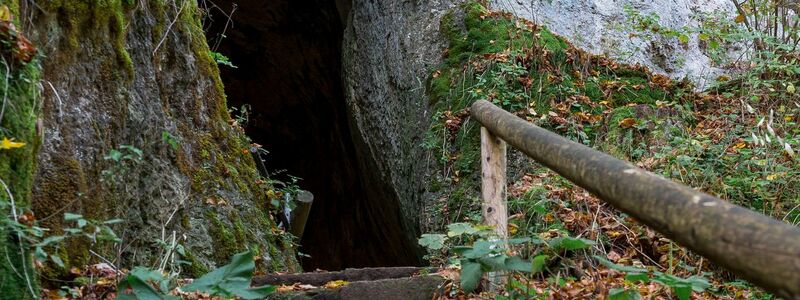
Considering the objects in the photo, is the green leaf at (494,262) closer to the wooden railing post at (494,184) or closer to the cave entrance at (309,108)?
the wooden railing post at (494,184)

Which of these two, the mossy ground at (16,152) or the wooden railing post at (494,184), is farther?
the wooden railing post at (494,184)

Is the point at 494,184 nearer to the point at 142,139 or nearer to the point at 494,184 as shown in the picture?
the point at 494,184

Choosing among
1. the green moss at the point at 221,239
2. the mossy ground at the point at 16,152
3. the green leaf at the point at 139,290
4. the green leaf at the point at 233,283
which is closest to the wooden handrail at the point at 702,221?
the green leaf at the point at 233,283

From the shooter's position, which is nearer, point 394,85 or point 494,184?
point 494,184

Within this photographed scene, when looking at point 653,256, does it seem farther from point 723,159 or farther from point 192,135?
point 192,135

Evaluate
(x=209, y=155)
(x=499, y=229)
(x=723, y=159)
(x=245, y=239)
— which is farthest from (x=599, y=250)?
(x=209, y=155)

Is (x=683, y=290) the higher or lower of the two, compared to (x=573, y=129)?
lower

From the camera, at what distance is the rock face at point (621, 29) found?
30.0 ft

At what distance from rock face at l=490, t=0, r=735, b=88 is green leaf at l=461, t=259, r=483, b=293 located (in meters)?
6.59

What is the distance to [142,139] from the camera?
4.56 metres

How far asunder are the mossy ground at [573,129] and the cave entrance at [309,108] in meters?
4.02

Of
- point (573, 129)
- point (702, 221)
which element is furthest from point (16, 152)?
point (573, 129)

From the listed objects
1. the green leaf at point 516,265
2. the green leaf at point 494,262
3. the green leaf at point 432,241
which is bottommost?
the green leaf at point 432,241

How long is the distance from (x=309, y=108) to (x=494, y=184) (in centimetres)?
1169
